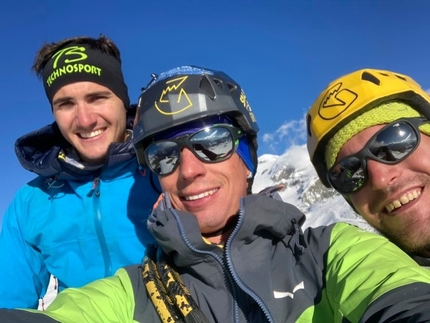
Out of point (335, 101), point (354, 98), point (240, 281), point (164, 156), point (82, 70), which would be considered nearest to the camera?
point (240, 281)

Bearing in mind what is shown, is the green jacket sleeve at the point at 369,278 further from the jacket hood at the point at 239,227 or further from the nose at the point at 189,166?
the nose at the point at 189,166

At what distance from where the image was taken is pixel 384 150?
3199mm

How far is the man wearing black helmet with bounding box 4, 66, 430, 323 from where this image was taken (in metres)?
1.89

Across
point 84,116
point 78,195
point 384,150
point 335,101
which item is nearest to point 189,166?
point 84,116

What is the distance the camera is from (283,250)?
8.24ft

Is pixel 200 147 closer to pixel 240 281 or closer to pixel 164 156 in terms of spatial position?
pixel 164 156

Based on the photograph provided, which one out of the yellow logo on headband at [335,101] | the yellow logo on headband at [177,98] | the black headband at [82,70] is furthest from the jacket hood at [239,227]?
the black headband at [82,70]

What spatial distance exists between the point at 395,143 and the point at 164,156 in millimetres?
1885

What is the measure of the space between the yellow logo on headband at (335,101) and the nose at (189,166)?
1.35 metres

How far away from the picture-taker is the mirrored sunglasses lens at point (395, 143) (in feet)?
10.4

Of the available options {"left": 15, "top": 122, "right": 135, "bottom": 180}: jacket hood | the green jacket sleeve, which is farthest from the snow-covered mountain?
the green jacket sleeve

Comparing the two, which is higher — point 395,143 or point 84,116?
point 84,116

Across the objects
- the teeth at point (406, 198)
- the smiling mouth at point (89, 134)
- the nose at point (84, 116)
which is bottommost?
the teeth at point (406, 198)

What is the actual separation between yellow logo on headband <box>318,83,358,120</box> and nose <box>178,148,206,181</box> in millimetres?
1354
